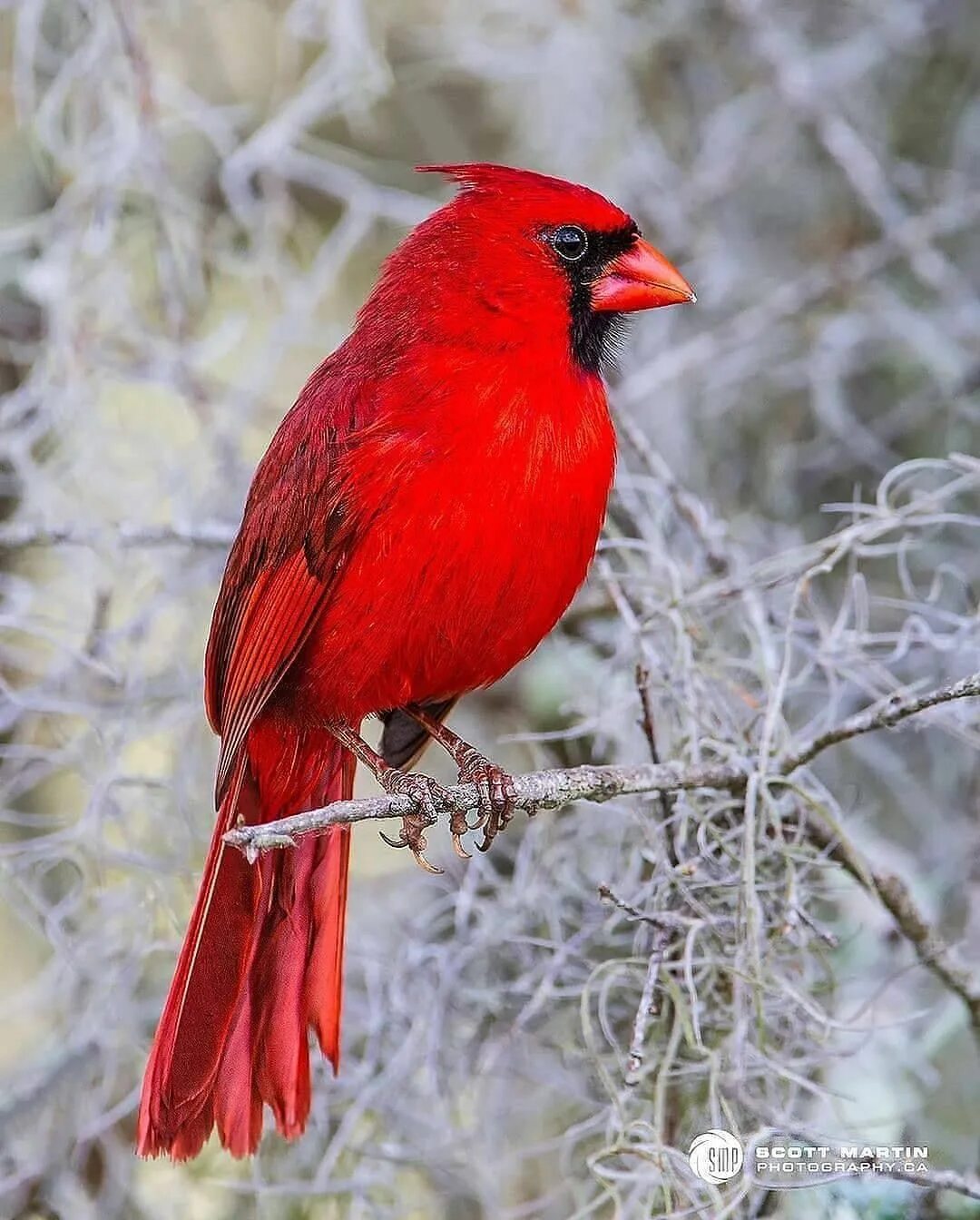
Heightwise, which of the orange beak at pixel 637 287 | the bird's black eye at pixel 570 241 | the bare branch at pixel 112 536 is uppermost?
the bird's black eye at pixel 570 241

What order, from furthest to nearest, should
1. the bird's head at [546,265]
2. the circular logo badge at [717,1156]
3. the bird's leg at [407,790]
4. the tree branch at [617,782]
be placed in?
the bird's head at [546,265] < the bird's leg at [407,790] < the circular logo badge at [717,1156] < the tree branch at [617,782]

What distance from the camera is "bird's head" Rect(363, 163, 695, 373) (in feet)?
7.70

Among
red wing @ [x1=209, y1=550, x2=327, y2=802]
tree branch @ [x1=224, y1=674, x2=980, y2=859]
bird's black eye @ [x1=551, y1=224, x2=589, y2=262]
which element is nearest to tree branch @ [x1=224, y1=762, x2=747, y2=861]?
tree branch @ [x1=224, y1=674, x2=980, y2=859]

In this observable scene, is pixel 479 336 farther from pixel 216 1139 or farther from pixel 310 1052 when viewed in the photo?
A: pixel 216 1139

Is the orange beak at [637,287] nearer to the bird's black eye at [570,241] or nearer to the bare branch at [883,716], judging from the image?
the bird's black eye at [570,241]

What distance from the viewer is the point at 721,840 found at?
6.77 feet

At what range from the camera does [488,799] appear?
7.25ft

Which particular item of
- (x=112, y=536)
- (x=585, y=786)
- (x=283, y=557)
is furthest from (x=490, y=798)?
(x=112, y=536)

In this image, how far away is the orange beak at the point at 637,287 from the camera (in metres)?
2.38

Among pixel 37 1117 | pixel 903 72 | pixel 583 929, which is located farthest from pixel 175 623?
pixel 903 72

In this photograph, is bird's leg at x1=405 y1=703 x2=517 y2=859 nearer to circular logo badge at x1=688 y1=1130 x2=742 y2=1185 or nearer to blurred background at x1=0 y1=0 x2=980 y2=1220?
blurred background at x1=0 y1=0 x2=980 y2=1220

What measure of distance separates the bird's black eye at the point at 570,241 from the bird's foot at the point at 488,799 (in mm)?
736

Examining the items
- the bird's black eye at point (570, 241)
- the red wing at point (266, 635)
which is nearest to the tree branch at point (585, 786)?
the red wing at point (266, 635)

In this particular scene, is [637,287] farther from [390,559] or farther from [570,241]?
[390,559]
